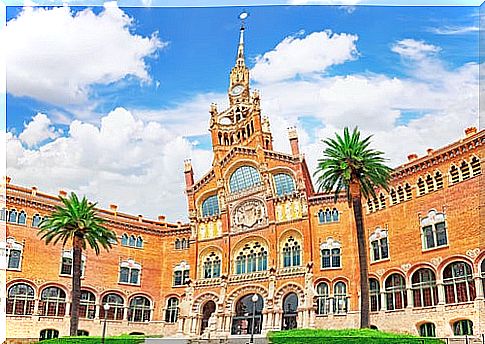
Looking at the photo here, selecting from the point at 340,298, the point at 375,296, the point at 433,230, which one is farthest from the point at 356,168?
the point at 340,298

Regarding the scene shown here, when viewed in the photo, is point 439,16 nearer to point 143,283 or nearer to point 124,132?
point 124,132

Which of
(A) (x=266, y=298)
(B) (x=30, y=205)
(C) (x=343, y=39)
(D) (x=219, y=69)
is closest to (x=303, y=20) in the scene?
(C) (x=343, y=39)

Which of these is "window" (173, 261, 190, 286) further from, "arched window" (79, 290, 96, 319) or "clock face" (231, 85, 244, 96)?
"clock face" (231, 85, 244, 96)

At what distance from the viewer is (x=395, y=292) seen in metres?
22.8

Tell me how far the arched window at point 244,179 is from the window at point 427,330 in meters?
10.7

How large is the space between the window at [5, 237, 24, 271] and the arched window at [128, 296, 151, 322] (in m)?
6.23

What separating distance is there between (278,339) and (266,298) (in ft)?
18.8

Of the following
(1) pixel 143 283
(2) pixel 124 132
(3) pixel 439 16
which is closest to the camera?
(3) pixel 439 16

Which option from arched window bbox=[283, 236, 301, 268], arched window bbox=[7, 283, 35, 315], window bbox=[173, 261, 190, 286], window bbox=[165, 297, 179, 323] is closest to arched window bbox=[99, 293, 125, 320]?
window bbox=[165, 297, 179, 323]

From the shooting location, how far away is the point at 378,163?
21.3 metres

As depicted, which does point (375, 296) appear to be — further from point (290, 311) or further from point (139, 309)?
point (139, 309)

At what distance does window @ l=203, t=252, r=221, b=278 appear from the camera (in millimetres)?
29391

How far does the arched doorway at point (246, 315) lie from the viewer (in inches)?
1073

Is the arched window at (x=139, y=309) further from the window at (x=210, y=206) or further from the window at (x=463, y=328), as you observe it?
the window at (x=463, y=328)
